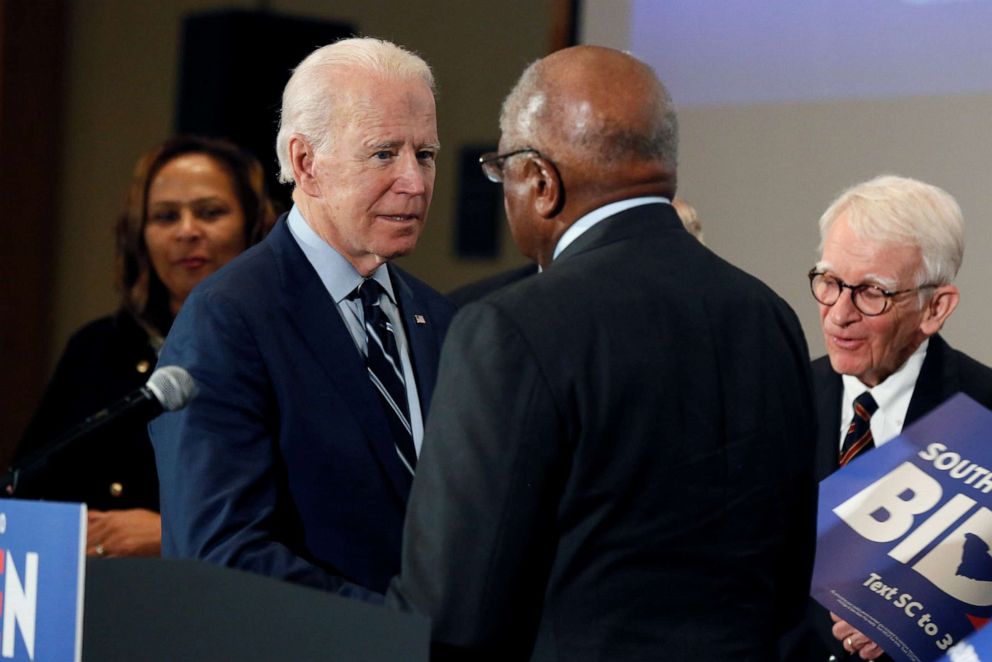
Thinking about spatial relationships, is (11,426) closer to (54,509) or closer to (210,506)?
(210,506)

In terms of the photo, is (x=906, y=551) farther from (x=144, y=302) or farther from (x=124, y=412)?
(x=144, y=302)

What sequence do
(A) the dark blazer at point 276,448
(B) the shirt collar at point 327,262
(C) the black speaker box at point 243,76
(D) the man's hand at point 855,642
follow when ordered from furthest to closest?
(C) the black speaker box at point 243,76 → (D) the man's hand at point 855,642 → (B) the shirt collar at point 327,262 → (A) the dark blazer at point 276,448

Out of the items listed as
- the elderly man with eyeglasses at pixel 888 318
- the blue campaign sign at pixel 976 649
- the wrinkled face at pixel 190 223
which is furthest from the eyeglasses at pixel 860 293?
the wrinkled face at pixel 190 223

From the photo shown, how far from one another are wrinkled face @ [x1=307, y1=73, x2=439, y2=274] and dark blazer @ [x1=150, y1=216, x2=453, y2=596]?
0.15 meters

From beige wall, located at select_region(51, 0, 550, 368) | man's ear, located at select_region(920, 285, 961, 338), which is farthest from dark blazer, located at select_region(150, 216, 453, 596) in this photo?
beige wall, located at select_region(51, 0, 550, 368)

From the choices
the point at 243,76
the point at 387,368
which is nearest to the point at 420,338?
the point at 387,368

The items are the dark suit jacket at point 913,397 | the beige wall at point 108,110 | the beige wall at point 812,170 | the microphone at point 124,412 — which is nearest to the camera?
the microphone at point 124,412

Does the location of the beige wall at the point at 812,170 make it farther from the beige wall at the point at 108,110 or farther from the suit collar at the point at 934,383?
the beige wall at the point at 108,110

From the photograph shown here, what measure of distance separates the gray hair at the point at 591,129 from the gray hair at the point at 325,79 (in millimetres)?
488

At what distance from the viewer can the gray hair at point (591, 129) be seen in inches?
69.8

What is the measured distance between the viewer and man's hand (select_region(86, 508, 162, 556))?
10.1 feet

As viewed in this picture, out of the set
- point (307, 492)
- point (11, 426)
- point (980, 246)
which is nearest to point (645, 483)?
point (307, 492)

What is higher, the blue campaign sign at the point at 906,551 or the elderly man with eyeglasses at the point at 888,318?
the elderly man with eyeglasses at the point at 888,318

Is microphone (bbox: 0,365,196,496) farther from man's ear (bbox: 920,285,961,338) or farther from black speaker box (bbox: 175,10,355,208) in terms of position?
black speaker box (bbox: 175,10,355,208)
